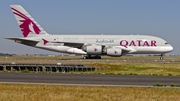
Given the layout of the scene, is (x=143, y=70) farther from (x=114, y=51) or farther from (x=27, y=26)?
(x=27, y=26)

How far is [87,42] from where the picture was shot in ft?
204

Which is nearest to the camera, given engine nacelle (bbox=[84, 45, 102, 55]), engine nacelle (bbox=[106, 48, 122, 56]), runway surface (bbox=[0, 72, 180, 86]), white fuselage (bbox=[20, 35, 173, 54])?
runway surface (bbox=[0, 72, 180, 86])

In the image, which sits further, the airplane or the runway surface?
the airplane

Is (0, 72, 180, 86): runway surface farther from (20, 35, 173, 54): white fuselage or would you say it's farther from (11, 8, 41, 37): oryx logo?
(11, 8, 41, 37): oryx logo

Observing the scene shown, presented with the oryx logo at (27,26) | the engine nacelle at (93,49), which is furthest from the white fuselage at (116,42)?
the engine nacelle at (93,49)

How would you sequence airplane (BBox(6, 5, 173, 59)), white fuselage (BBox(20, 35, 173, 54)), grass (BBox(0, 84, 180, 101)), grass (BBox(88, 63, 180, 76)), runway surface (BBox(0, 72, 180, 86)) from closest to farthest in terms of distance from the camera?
grass (BBox(0, 84, 180, 101))
runway surface (BBox(0, 72, 180, 86))
grass (BBox(88, 63, 180, 76))
airplane (BBox(6, 5, 173, 59))
white fuselage (BBox(20, 35, 173, 54))

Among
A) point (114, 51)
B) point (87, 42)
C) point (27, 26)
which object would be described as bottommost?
point (114, 51)

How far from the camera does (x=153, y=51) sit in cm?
6188

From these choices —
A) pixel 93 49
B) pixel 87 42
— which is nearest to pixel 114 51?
pixel 93 49

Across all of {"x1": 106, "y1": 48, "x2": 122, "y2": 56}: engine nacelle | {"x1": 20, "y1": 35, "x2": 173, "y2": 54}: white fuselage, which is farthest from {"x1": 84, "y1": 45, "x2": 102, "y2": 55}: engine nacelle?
{"x1": 20, "y1": 35, "x2": 173, "y2": 54}: white fuselage

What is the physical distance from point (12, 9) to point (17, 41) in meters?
7.41

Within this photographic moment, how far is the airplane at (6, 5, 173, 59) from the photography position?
60594mm

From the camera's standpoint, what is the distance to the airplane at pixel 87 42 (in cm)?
6059

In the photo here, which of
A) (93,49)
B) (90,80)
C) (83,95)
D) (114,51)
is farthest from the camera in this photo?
(114,51)
